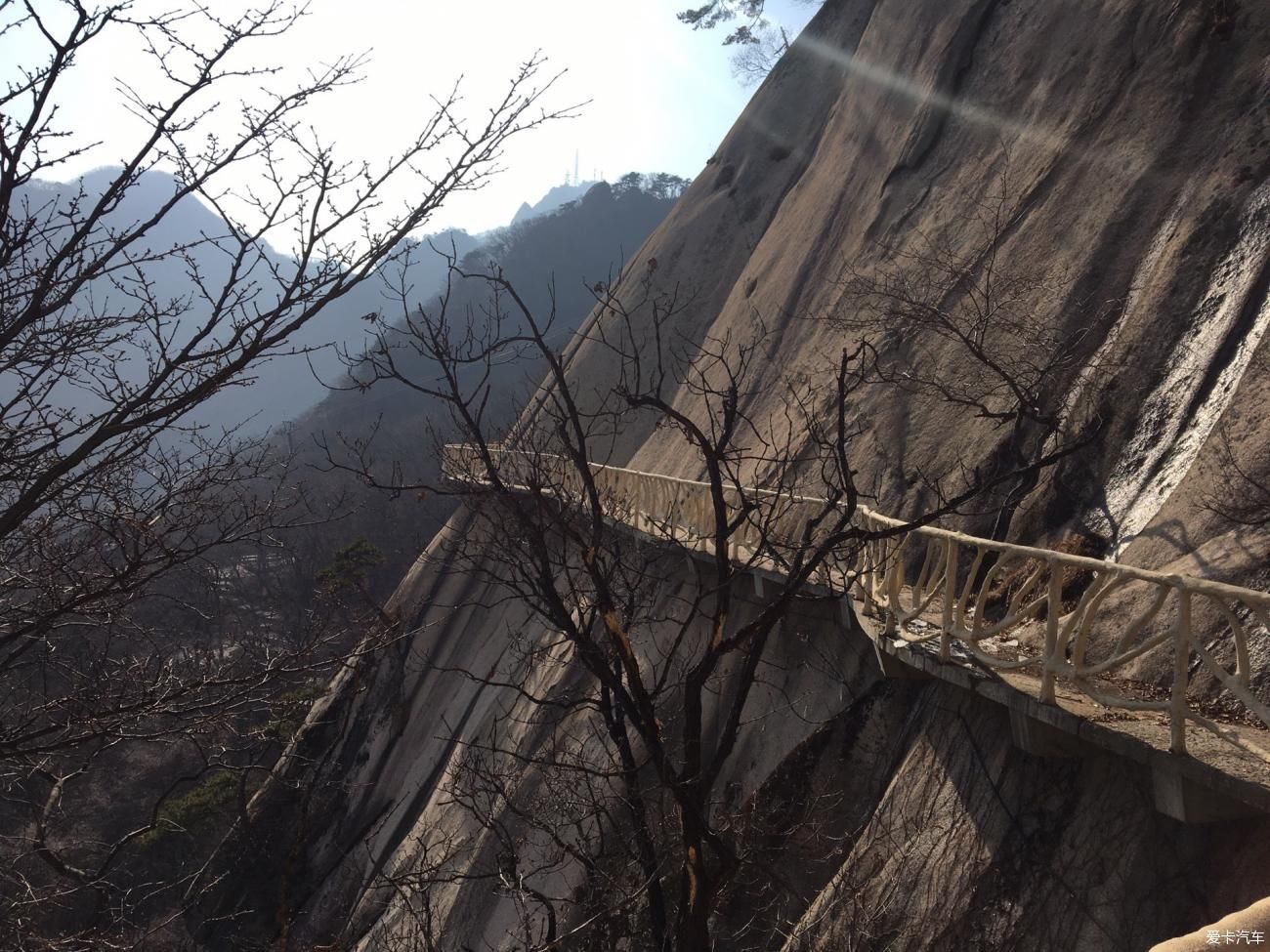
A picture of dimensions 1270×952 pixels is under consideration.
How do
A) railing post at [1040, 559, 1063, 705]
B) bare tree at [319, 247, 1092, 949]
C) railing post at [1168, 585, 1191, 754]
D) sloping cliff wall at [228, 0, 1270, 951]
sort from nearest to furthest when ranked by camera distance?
1. railing post at [1168, 585, 1191, 754]
2. railing post at [1040, 559, 1063, 705]
3. sloping cliff wall at [228, 0, 1270, 951]
4. bare tree at [319, 247, 1092, 949]

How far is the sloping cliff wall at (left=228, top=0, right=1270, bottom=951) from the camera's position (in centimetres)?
518

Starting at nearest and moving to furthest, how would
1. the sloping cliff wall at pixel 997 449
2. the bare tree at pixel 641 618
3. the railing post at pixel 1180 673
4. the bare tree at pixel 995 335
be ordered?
the railing post at pixel 1180 673 < the sloping cliff wall at pixel 997 449 < the bare tree at pixel 641 618 < the bare tree at pixel 995 335

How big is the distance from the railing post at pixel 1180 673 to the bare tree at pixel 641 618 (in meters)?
1.11

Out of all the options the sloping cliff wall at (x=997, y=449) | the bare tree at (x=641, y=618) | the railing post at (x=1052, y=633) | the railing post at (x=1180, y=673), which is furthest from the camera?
the bare tree at (x=641, y=618)

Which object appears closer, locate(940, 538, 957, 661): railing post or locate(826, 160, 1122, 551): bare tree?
locate(940, 538, 957, 661): railing post

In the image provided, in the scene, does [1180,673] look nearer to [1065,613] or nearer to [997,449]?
[1065,613]

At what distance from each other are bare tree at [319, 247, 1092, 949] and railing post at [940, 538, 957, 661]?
455 millimetres

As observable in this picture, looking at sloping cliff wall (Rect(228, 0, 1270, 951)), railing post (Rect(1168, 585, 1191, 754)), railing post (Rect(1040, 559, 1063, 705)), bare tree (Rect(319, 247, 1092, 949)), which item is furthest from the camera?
bare tree (Rect(319, 247, 1092, 949))

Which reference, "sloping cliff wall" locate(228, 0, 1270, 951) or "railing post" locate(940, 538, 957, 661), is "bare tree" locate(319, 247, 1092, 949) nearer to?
"railing post" locate(940, 538, 957, 661)

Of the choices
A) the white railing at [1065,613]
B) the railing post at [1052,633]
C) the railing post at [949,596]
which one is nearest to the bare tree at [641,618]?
the white railing at [1065,613]

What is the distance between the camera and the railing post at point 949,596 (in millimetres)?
5520

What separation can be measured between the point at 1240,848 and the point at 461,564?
19833mm

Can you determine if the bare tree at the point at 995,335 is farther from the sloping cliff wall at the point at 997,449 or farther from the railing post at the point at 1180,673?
the railing post at the point at 1180,673

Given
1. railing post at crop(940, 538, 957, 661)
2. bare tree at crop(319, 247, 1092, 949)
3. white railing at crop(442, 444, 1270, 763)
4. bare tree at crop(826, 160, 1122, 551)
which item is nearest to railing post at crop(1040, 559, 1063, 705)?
white railing at crop(442, 444, 1270, 763)
